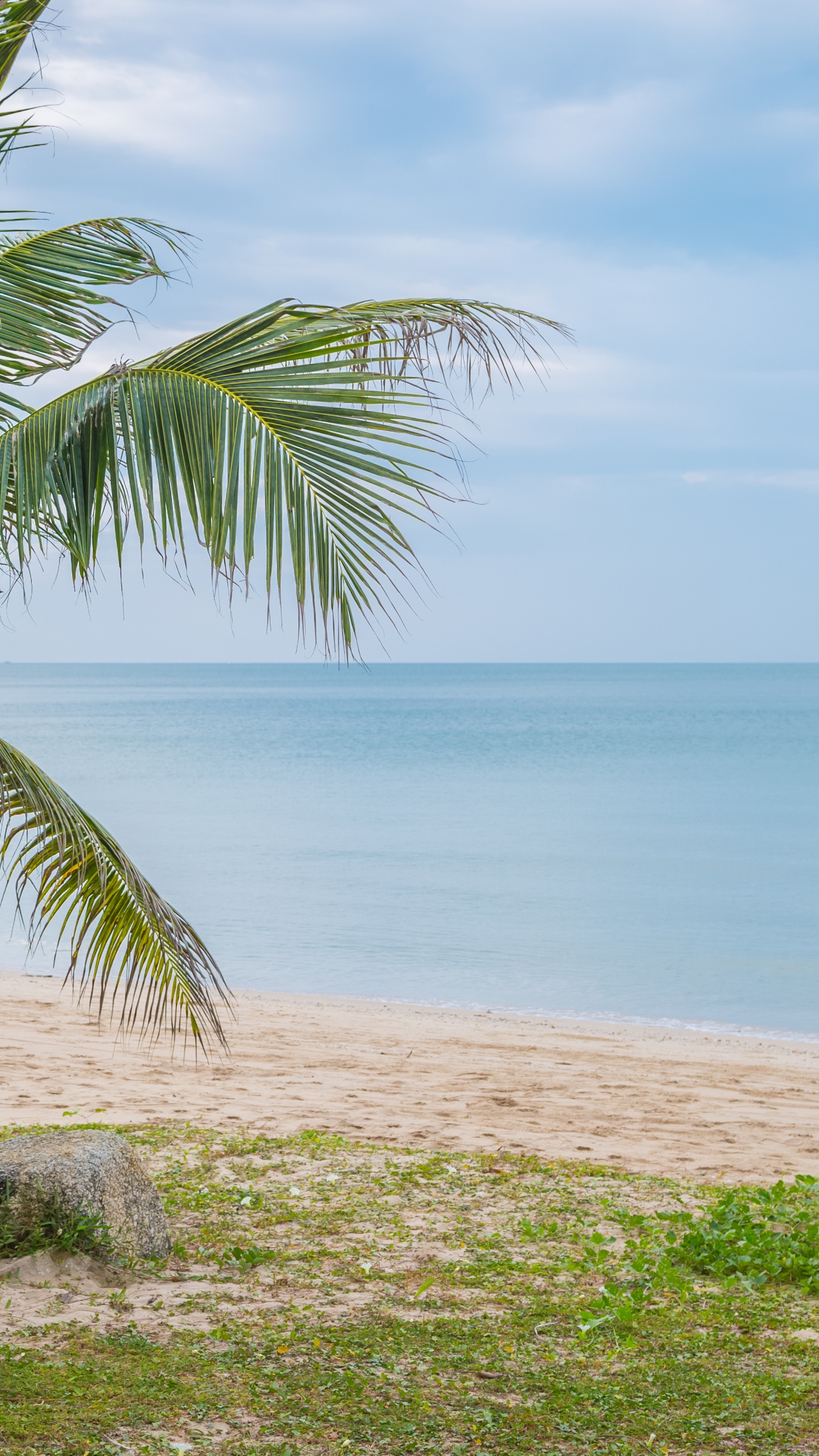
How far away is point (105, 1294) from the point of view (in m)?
4.52

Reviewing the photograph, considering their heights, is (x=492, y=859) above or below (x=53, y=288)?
below

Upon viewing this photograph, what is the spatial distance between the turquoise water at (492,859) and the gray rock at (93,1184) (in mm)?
8677

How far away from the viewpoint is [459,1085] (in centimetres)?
905

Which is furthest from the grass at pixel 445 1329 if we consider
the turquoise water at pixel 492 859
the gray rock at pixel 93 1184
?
the turquoise water at pixel 492 859

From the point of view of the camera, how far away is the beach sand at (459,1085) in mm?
7484

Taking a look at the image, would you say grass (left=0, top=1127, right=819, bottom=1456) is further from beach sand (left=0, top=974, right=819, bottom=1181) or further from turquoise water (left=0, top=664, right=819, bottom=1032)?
turquoise water (left=0, top=664, right=819, bottom=1032)

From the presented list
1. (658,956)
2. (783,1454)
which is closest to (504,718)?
(658,956)

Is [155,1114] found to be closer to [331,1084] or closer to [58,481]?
[331,1084]

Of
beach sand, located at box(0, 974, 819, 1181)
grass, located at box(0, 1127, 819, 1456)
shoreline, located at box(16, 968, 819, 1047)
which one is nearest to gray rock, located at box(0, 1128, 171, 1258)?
grass, located at box(0, 1127, 819, 1456)

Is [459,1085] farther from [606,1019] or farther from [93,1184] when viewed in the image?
[93,1184]

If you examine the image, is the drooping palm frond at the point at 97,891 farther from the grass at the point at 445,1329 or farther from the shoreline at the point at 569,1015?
the shoreline at the point at 569,1015

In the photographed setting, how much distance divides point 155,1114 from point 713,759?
144 feet

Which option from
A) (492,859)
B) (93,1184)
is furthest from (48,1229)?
(492,859)

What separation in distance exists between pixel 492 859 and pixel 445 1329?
19.3 metres
